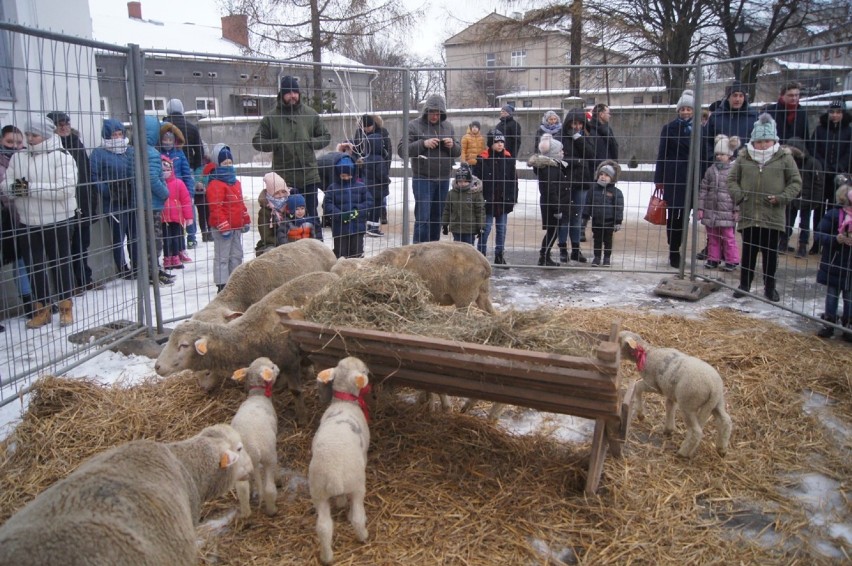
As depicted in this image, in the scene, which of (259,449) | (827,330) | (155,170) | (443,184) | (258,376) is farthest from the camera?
(443,184)

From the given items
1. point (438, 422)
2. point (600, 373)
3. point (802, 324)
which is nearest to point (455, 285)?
point (438, 422)

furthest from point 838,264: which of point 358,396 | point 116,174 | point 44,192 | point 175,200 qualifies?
point 175,200

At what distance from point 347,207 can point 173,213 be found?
9.41ft

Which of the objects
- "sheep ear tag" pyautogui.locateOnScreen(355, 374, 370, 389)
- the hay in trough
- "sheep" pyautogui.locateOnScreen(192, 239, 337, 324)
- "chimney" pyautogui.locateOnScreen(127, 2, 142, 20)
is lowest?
the hay in trough

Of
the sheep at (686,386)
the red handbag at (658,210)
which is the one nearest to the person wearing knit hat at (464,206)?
the red handbag at (658,210)

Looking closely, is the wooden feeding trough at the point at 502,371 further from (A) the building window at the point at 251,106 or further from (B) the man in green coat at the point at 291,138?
(A) the building window at the point at 251,106

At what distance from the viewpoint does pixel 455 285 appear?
21.0 ft

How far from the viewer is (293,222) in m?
8.23

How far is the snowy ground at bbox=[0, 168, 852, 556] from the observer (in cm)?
492

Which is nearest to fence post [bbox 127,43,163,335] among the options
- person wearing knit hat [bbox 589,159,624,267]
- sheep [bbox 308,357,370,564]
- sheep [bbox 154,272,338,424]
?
sheep [bbox 154,272,338,424]

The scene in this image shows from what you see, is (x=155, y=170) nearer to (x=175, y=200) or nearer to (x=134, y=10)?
(x=175, y=200)

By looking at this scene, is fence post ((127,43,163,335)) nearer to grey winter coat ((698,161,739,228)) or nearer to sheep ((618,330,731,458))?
sheep ((618,330,731,458))

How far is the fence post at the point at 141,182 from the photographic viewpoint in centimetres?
629

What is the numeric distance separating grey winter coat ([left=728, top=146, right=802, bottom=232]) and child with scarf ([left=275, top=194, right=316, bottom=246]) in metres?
5.41
